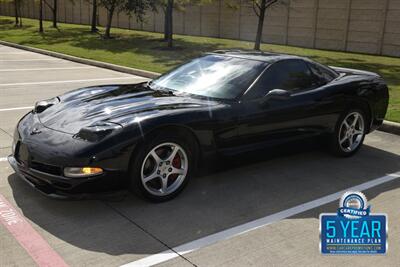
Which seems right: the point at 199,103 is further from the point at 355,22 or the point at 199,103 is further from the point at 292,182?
the point at 355,22

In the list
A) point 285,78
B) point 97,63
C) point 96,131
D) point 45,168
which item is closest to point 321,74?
point 285,78

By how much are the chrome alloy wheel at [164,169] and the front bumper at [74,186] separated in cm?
34

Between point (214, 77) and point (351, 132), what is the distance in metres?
2.08

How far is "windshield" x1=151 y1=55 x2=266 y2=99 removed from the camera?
193 inches

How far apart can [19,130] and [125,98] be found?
1.08m

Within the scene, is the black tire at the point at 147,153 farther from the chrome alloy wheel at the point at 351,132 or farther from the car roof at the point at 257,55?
the chrome alloy wheel at the point at 351,132

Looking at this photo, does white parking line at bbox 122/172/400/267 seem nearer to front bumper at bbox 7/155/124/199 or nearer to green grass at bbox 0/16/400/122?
front bumper at bbox 7/155/124/199

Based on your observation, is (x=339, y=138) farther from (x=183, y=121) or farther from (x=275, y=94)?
(x=183, y=121)

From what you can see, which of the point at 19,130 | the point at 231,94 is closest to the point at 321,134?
the point at 231,94

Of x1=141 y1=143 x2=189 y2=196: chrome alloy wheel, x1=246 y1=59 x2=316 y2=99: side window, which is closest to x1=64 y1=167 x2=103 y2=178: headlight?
x1=141 y1=143 x2=189 y2=196: chrome alloy wheel

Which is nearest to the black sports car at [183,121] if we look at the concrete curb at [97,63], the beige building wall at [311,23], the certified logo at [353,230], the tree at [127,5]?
the certified logo at [353,230]

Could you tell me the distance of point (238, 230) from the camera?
379cm

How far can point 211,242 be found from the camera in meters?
3.58

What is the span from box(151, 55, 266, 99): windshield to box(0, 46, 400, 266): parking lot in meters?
0.76
